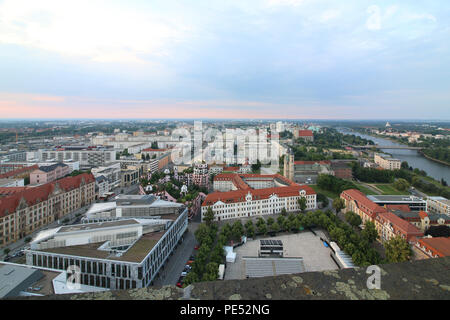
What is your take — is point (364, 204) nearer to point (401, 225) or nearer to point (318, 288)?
→ point (401, 225)

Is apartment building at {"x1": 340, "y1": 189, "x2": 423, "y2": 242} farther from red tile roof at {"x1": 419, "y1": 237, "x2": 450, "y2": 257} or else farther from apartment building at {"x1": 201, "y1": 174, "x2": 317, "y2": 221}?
apartment building at {"x1": 201, "y1": 174, "x2": 317, "y2": 221}

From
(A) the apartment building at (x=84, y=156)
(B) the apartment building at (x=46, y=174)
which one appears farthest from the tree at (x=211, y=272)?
(A) the apartment building at (x=84, y=156)

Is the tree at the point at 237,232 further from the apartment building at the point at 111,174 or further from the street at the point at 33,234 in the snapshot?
the apartment building at the point at 111,174

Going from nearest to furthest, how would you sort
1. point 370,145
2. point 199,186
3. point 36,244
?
point 36,244
point 199,186
point 370,145

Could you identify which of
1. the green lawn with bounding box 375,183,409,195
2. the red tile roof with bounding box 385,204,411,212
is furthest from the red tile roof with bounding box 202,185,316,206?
the green lawn with bounding box 375,183,409,195

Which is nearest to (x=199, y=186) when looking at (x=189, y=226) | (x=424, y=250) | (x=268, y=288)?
(x=189, y=226)
